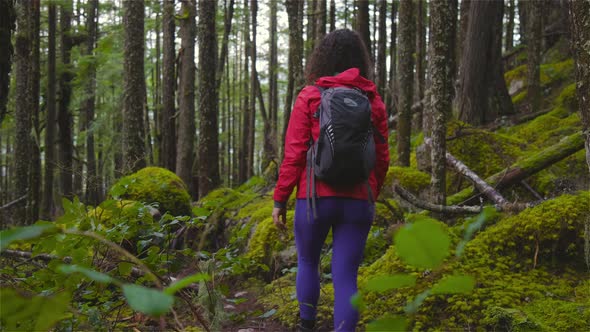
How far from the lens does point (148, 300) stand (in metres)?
0.62

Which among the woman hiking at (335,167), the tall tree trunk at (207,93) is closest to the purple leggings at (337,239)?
the woman hiking at (335,167)

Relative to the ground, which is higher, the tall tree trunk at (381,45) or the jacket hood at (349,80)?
the tall tree trunk at (381,45)

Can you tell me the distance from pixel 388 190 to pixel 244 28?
766 inches

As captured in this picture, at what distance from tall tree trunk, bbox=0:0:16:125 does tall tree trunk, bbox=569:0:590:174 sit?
3413 mm

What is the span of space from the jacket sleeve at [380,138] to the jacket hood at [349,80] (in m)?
0.11

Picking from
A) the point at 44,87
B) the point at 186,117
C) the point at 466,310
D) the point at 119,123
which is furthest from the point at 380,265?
the point at 119,123

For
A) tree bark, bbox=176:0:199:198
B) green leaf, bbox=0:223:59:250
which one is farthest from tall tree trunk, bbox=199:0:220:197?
green leaf, bbox=0:223:59:250

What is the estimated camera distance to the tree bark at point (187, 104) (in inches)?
458

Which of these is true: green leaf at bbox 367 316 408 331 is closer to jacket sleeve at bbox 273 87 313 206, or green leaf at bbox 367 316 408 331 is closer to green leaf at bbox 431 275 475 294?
green leaf at bbox 431 275 475 294

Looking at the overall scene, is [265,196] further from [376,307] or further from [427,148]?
[376,307]

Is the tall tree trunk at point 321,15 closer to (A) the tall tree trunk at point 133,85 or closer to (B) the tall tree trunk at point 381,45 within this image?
(A) the tall tree trunk at point 133,85

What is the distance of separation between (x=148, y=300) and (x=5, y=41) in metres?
3.25

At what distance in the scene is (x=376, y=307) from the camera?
353 centimetres

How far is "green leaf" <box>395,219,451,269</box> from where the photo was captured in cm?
62
